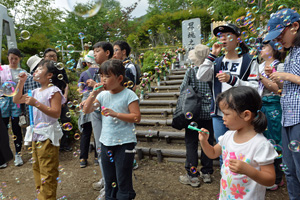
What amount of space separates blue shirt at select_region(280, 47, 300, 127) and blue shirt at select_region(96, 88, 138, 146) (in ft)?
4.63

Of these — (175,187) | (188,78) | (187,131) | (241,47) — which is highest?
(241,47)

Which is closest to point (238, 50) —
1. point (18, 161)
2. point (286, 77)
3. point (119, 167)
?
point (286, 77)

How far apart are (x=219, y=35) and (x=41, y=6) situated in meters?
18.0

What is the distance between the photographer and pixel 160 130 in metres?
5.05

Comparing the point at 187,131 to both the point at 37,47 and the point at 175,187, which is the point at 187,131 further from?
the point at 37,47

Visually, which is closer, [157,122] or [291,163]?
[291,163]

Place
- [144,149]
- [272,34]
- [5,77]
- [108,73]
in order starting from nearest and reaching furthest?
[272,34] < [108,73] < [5,77] < [144,149]

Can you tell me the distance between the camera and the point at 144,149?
4.50 meters

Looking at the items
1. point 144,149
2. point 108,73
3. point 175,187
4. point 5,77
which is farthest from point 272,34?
point 5,77

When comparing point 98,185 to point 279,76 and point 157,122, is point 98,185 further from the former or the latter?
point 279,76

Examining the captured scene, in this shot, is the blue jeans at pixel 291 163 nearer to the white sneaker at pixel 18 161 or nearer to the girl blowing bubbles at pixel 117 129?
the girl blowing bubbles at pixel 117 129

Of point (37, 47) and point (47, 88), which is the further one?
point (37, 47)

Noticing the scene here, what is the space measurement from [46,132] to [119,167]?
1030 millimetres

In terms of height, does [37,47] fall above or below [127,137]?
above
